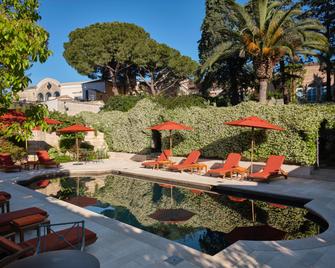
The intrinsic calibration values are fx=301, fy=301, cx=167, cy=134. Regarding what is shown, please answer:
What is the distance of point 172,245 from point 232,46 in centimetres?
1600

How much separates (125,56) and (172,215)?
103 ft

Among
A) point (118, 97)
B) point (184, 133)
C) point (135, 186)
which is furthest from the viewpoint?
point (118, 97)

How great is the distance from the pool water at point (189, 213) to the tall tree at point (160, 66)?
88.1 feet

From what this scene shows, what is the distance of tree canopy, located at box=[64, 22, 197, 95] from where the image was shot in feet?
124

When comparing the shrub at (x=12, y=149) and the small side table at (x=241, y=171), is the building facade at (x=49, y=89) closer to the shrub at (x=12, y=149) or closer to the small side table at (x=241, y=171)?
the shrub at (x=12, y=149)

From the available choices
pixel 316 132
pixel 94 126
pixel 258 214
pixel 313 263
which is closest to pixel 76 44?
pixel 94 126

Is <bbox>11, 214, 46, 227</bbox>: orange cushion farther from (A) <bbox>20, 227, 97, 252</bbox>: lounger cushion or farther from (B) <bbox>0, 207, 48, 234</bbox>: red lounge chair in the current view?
(A) <bbox>20, 227, 97, 252</bbox>: lounger cushion

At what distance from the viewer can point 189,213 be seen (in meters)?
9.84

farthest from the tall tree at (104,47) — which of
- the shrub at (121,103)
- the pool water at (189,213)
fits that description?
the pool water at (189,213)

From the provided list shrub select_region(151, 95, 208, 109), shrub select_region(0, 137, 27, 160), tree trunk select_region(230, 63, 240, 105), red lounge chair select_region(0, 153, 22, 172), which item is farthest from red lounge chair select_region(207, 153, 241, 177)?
tree trunk select_region(230, 63, 240, 105)

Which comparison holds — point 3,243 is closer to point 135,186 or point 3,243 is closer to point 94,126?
point 135,186

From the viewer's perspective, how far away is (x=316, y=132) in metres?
13.6

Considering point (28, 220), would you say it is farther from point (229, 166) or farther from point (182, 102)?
point (182, 102)

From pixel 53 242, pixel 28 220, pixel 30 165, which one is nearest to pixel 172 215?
pixel 28 220
